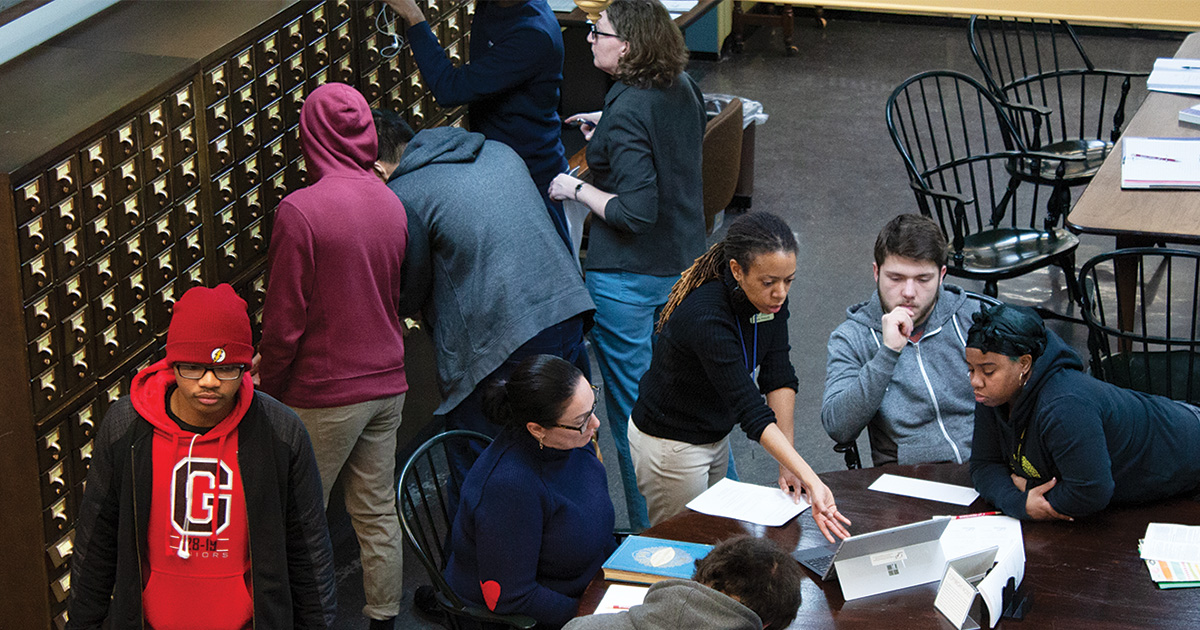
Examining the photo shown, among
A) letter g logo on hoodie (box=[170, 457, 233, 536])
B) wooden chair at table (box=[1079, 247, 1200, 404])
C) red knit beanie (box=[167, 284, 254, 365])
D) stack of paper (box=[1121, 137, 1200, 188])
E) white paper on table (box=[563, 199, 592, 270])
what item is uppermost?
red knit beanie (box=[167, 284, 254, 365])

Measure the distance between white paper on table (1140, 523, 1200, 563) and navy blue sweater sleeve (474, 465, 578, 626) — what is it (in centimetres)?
126

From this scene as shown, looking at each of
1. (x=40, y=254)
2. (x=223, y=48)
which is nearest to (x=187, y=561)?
(x=40, y=254)

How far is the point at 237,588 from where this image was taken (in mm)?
2479

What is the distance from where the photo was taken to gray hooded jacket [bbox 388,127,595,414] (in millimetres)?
3242

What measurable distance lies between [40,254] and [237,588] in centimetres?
93

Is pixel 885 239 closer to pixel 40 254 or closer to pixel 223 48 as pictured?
pixel 223 48

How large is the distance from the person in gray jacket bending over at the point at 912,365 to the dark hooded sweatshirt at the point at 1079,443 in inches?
14.3

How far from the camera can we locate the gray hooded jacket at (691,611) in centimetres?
184

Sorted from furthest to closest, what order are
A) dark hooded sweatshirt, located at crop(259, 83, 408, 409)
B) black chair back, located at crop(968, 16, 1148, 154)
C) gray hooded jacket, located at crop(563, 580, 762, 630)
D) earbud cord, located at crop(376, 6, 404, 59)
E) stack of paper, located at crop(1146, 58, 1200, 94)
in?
black chair back, located at crop(968, 16, 1148, 154) < stack of paper, located at crop(1146, 58, 1200, 94) < earbud cord, located at crop(376, 6, 404, 59) < dark hooded sweatshirt, located at crop(259, 83, 408, 409) < gray hooded jacket, located at crop(563, 580, 762, 630)

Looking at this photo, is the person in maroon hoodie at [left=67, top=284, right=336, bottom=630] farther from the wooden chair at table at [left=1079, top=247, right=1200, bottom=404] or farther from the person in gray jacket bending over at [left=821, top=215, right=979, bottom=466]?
the wooden chair at table at [left=1079, top=247, right=1200, bottom=404]

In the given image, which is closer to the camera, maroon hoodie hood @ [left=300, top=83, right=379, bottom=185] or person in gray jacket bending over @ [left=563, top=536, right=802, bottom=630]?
person in gray jacket bending over @ [left=563, top=536, right=802, bottom=630]

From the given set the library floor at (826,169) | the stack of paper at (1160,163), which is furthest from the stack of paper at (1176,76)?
the library floor at (826,169)

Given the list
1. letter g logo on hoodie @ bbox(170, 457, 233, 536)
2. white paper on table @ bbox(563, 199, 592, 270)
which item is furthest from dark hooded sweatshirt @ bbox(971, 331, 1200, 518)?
white paper on table @ bbox(563, 199, 592, 270)

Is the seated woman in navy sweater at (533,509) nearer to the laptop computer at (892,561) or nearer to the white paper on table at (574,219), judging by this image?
the laptop computer at (892,561)
